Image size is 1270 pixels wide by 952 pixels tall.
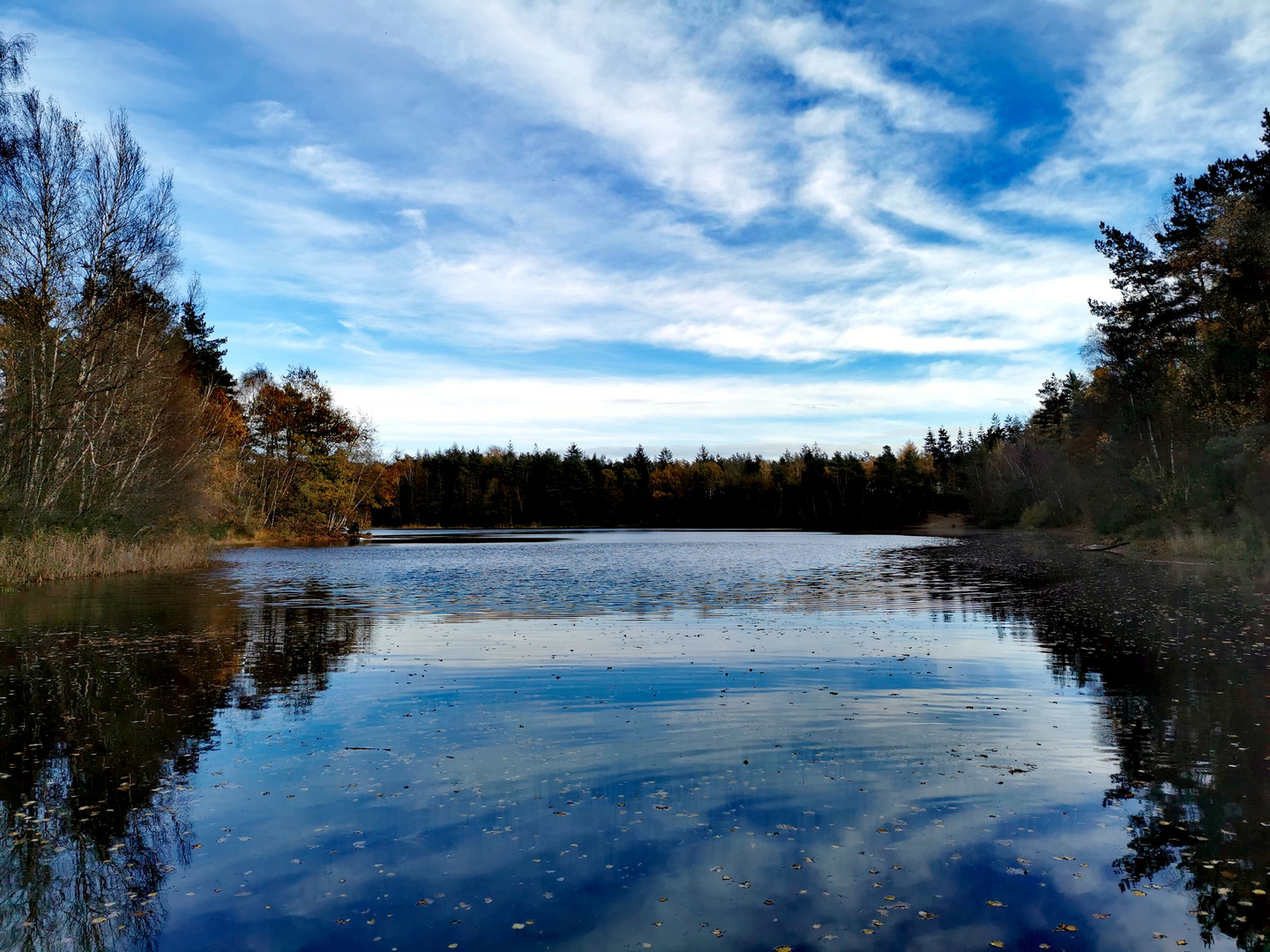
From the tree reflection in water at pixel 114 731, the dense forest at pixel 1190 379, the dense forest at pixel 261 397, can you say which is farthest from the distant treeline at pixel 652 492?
the tree reflection in water at pixel 114 731

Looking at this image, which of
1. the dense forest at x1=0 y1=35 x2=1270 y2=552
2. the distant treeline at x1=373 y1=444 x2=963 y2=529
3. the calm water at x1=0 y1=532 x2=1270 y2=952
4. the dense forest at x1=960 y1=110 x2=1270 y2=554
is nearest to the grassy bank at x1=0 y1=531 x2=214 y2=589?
the dense forest at x1=0 y1=35 x2=1270 y2=552

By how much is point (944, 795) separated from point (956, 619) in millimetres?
14222

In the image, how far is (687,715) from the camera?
1054cm

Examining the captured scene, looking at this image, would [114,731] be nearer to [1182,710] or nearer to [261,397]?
[1182,710]

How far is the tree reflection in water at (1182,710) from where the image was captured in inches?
229

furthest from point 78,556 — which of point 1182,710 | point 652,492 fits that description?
point 652,492

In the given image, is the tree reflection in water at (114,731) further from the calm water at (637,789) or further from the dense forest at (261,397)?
the dense forest at (261,397)

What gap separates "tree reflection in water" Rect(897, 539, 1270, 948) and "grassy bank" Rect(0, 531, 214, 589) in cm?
3000

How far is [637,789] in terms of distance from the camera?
762 cm

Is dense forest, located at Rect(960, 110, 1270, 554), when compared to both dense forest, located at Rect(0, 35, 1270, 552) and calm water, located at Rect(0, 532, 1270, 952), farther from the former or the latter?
calm water, located at Rect(0, 532, 1270, 952)

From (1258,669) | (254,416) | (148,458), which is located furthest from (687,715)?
(254,416)

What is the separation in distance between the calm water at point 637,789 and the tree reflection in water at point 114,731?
4cm

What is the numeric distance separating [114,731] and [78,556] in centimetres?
2584

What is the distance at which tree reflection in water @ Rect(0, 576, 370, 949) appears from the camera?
5.44m
